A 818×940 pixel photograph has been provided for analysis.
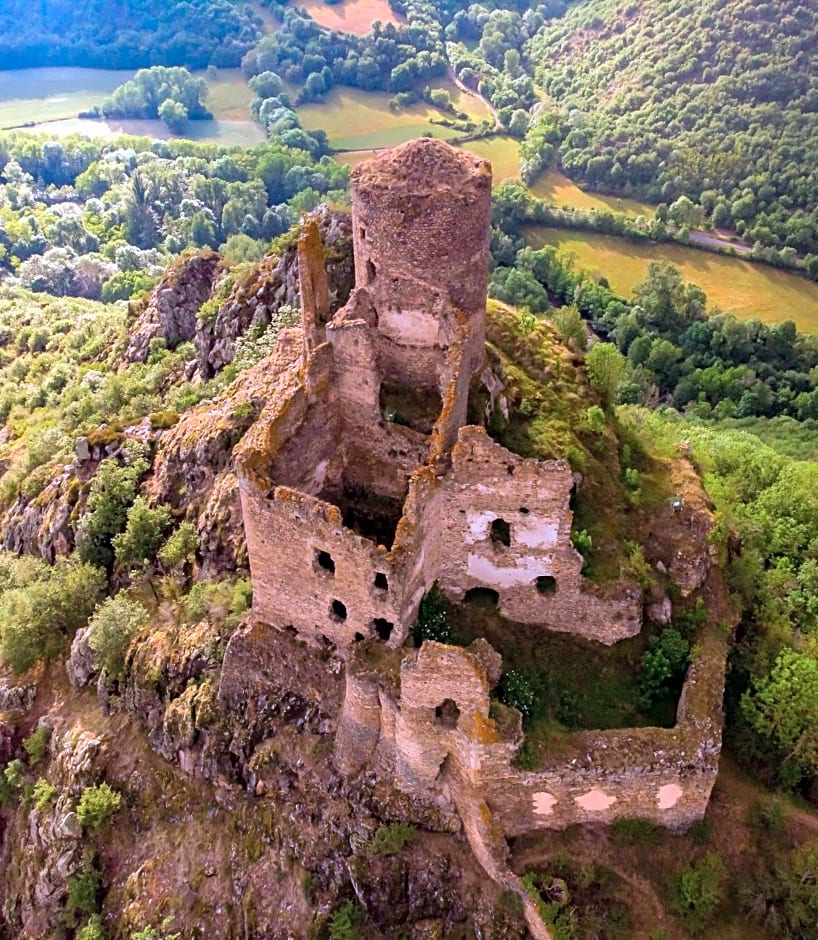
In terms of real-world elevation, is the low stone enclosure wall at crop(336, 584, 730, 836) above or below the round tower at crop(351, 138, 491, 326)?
below

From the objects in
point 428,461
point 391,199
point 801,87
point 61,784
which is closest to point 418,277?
point 391,199

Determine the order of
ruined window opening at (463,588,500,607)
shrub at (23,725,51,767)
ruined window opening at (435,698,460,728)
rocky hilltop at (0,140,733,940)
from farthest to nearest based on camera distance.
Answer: shrub at (23,725,51,767) < ruined window opening at (463,588,500,607) < rocky hilltop at (0,140,733,940) < ruined window opening at (435,698,460,728)

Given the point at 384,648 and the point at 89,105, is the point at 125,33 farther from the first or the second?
the point at 384,648

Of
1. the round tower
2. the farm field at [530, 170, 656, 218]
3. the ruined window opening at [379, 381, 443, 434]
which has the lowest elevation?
the farm field at [530, 170, 656, 218]

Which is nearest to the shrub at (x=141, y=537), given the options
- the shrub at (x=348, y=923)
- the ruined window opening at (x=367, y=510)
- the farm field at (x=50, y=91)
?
the ruined window opening at (x=367, y=510)

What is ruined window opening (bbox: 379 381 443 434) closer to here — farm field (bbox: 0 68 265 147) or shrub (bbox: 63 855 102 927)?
shrub (bbox: 63 855 102 927)

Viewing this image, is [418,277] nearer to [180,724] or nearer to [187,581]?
[187,581]

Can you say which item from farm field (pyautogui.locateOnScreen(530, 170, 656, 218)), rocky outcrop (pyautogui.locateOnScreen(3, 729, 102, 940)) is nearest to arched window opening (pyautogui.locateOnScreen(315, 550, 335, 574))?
rocky outcrop (pyautogui.locateOnScreen(3, 729, 102, 940))
